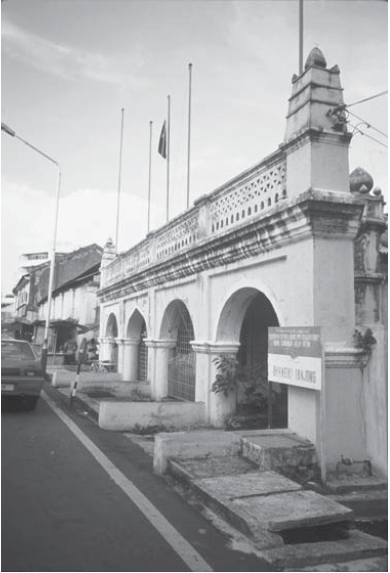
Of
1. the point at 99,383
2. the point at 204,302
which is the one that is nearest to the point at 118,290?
the point at 99,383

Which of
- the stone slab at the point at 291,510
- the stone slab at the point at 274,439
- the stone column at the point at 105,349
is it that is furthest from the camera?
the stone column at the point at 105,349

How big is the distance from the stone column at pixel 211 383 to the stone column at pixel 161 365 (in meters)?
3.12

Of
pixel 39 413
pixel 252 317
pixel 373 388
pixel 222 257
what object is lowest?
pixel 39 413

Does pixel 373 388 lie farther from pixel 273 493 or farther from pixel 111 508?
pixel 111 508

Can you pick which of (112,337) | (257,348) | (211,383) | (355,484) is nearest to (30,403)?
(211,383)

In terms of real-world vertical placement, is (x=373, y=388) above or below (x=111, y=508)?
above

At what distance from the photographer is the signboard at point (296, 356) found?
18.3ft

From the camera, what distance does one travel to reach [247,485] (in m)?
4.57

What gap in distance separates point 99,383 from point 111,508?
29.1ft

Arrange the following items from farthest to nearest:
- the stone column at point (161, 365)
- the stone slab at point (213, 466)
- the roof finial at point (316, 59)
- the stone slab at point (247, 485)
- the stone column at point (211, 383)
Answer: the stone column at point (161, 365)
the stone column at point (211, 383)
the roof finial at point (316, 59)
the stone slab at point (213, 466)
the stone slab at point (247, 485)

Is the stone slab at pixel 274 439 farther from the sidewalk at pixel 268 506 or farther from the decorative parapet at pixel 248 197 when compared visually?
the decorative parapet at pixel 248 197

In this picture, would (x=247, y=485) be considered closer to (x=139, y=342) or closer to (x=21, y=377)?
(x=21, y=377)

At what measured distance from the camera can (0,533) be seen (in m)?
3.87

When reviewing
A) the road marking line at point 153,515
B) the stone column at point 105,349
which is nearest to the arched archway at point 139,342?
the stone column at point 105,349
